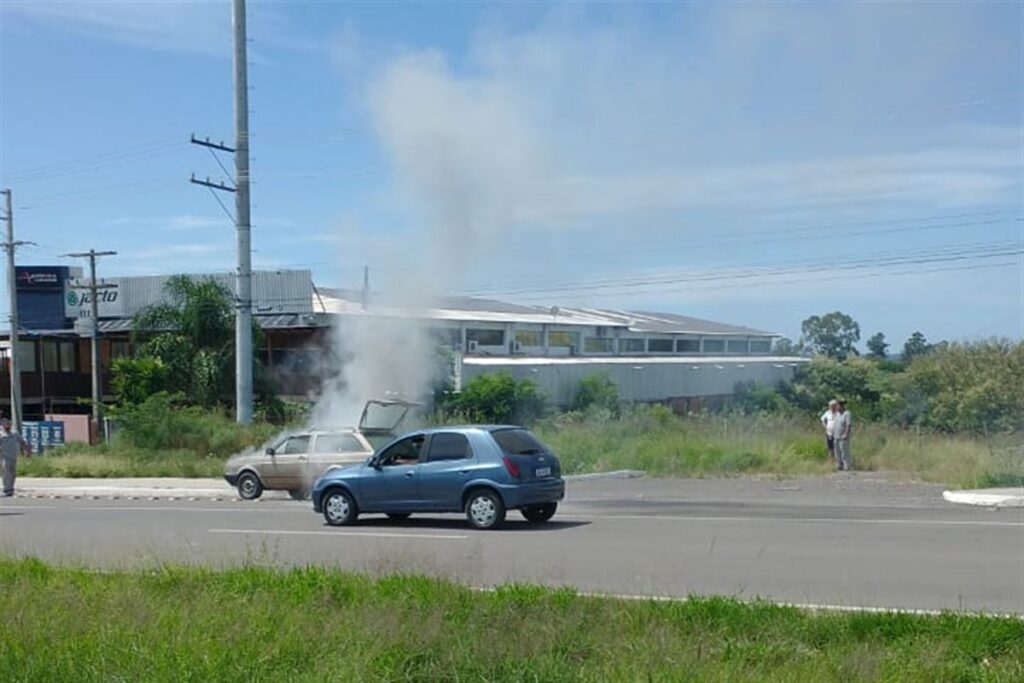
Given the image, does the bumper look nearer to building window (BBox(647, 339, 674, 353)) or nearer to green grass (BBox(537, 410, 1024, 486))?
green grass (BBox(537, 410, 1024, 486))

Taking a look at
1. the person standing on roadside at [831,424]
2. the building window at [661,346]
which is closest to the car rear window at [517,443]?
the person standing on roadside at [831,424]

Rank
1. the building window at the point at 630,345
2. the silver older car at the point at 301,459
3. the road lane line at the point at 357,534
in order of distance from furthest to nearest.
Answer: the building window at the point at 630,345 < the silver older car at the point at 301,459 < the road lane line at the point at 357,534

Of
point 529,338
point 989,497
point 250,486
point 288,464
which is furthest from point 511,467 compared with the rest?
point 529,338

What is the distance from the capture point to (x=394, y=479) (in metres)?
17.4

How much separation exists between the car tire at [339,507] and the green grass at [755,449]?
10.3m

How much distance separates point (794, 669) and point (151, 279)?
54.5 metres

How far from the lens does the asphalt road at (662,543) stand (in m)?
11.0

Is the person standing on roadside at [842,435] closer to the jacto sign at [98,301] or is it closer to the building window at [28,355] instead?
the jacto sign at [98,301]

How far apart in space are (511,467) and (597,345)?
135 feet

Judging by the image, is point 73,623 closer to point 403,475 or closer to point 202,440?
point 403,475

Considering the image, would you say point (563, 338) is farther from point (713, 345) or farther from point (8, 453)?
point (8, 453)

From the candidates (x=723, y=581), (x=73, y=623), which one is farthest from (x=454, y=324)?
(x=73, y=623)

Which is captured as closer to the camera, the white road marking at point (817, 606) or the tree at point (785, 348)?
the white road marking at point (817, 606)

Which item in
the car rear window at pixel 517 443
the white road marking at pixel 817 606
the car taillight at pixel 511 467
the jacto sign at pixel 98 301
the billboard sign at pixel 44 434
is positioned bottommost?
the billboard sign at pixel 44 434
